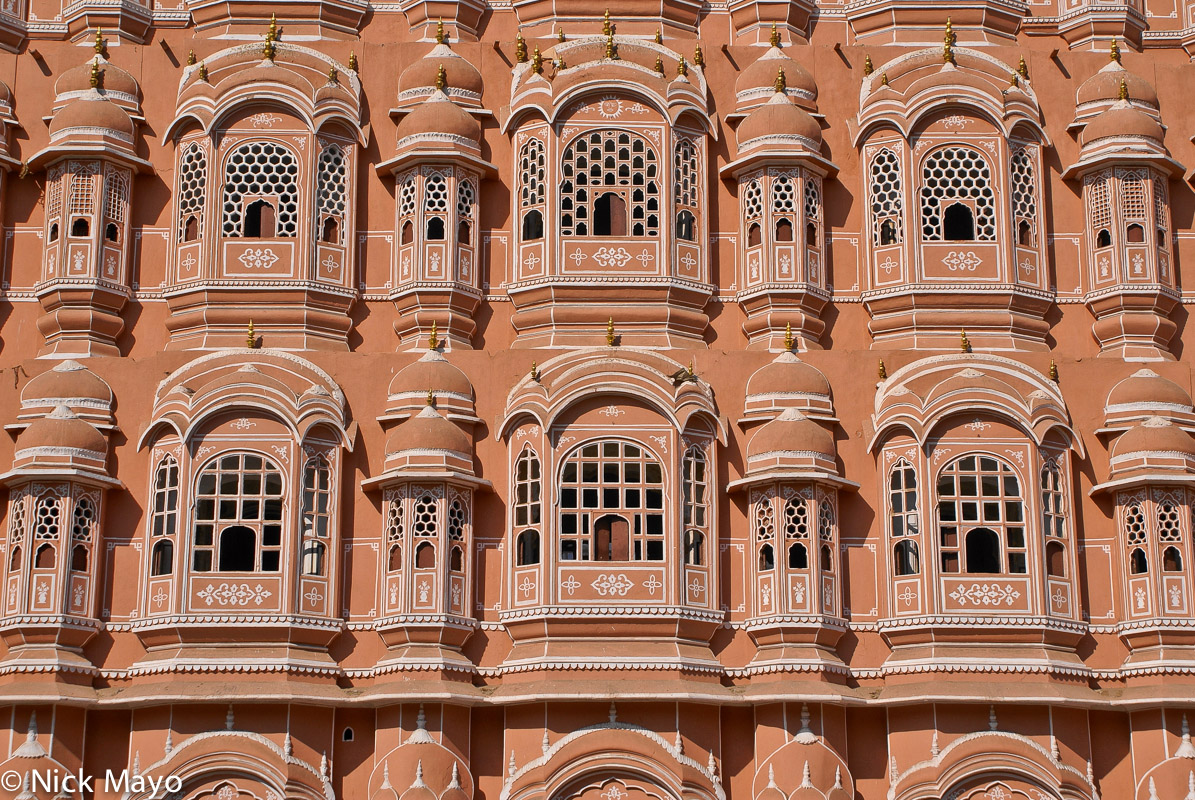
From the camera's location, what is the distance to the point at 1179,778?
24.7 metres

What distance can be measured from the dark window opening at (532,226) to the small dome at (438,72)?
2.47 metres

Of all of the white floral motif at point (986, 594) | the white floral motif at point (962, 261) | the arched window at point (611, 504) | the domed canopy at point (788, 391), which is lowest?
the white floral motif at point (986, 594)

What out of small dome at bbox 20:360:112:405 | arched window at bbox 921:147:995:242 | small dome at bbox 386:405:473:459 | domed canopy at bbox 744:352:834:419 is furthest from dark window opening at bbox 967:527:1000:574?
small dome at bbox 20:360:112:405

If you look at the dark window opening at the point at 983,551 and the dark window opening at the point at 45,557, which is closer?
the dark window opening at the point at 45,557

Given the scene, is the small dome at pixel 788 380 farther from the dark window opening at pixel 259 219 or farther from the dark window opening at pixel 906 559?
the dark window opening at pixel 259 219

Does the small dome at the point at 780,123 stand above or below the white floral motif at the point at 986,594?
above

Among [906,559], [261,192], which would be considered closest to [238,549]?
[261,192]

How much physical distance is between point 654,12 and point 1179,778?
1495cm

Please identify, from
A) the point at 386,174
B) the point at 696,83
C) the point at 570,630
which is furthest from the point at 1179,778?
the point at 386,174

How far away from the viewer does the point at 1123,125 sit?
92.9 ft

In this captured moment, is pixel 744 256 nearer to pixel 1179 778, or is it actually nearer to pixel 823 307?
pixel 823 307

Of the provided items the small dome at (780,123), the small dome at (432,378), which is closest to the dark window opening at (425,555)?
the small dome at (432,378)

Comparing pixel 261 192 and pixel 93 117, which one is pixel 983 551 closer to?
pixel 261 192

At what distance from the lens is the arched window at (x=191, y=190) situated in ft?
92.0
